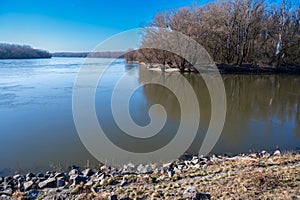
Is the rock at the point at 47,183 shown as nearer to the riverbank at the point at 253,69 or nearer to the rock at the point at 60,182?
the rock at the point at 60,182

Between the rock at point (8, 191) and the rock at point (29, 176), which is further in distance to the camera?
the rock at point (29, 176)

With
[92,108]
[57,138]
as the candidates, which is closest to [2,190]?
[57,138]

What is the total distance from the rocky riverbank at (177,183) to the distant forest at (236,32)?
2242cm

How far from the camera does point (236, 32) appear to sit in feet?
97.3

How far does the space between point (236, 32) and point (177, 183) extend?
99.0ft

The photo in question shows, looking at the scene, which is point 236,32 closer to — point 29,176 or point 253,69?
point 253,69

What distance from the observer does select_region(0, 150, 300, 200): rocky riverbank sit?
3.35m

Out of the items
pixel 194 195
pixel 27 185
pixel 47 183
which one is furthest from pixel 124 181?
pixel 27 185

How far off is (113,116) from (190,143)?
3.89 m

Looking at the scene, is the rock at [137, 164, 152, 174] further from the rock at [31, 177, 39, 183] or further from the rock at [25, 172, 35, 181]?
the rock at [25, 172, 35, 181]

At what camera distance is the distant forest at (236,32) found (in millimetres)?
26656

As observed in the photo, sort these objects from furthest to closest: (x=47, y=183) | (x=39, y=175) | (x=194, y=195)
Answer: (x=39, y=175), (x=47, y=183), (x=194, y=195)

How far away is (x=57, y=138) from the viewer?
685 centimetres

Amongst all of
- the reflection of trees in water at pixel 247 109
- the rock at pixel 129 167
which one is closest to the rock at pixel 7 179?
the rock at pixel 129 167
